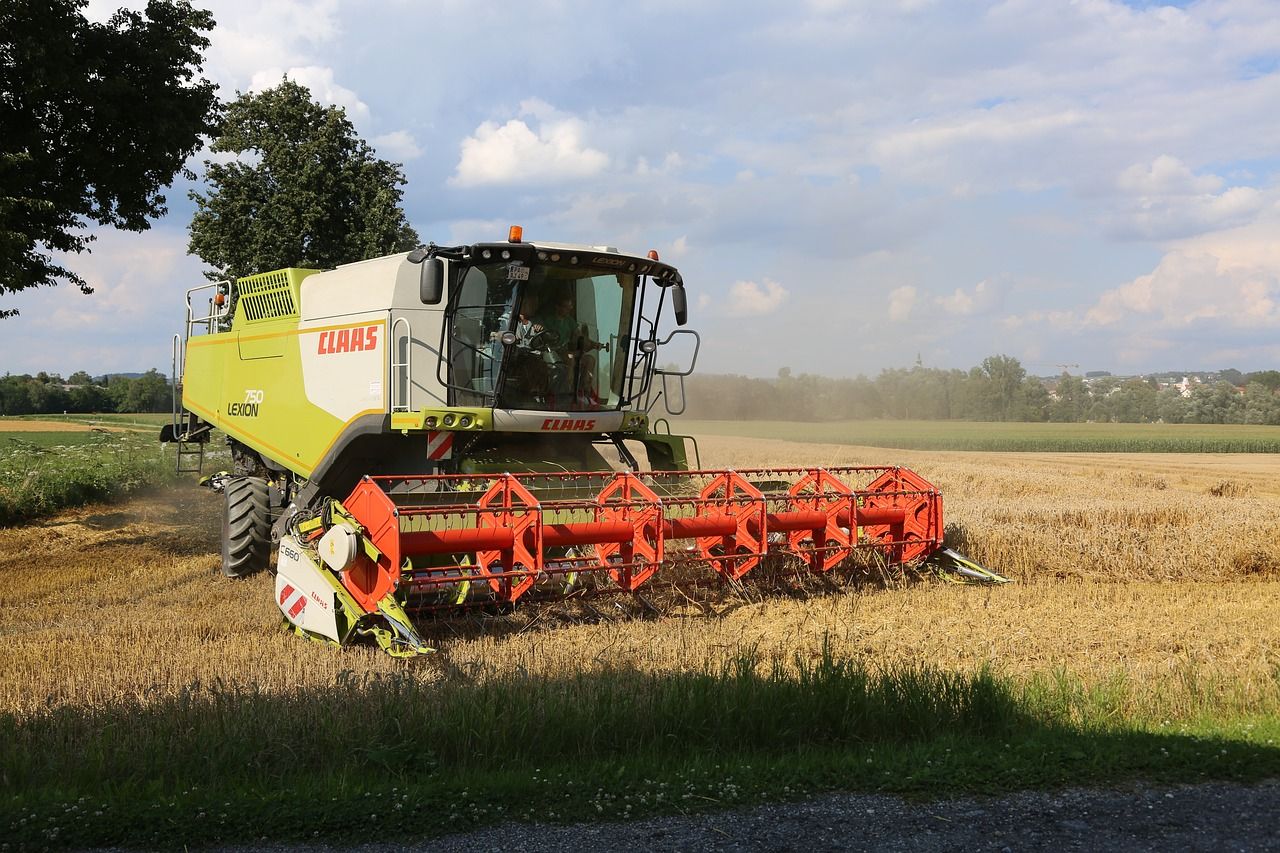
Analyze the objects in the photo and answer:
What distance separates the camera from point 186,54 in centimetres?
1067

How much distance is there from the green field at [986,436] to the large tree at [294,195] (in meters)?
16.2

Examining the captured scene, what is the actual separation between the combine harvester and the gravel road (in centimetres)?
277

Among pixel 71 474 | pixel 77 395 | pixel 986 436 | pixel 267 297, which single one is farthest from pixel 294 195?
pixel 77 395

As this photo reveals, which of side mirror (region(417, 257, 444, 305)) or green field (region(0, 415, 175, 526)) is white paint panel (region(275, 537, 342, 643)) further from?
green field (region(0, 415, 175, 526))

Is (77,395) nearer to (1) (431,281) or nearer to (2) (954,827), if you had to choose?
(1) (431,281)

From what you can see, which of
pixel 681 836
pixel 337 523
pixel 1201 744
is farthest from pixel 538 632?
pixel 1201 744

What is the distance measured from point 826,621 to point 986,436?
38.3 metres

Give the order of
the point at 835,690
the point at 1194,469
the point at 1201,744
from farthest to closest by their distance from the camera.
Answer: the point at 1194,469 < the point at 835,690 < the point at 1201,744

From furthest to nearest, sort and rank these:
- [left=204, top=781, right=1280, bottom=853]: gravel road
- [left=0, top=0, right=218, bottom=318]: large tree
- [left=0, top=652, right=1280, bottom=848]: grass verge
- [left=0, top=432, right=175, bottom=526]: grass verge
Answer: [left=0, top=432, right=175, bottom=526]: grass verge < [left=0, top=0, right=218, bottom=318]: large tree < [left=0, top=652, right=1280, bottom=848]: grass verge < [left=204, top=781, right=1280, bottom=853]: gravel road

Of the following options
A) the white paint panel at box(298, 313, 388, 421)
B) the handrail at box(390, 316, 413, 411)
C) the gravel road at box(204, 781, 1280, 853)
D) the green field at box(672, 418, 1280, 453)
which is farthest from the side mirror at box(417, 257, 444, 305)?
the green field at box(672, 418, 1280, 453)

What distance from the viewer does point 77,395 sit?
50.6 m

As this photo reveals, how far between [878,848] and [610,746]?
139 cm

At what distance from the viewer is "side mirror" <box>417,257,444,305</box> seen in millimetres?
6820

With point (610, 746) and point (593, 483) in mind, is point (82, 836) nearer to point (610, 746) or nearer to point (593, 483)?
point (610, 746)
